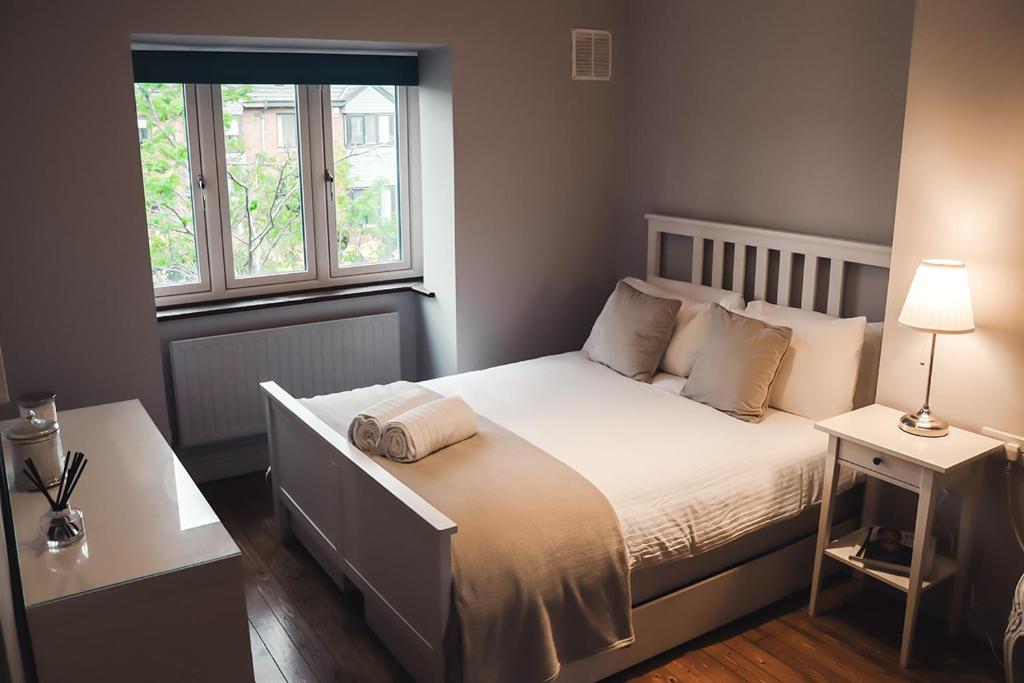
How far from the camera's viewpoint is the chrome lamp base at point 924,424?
112 inches

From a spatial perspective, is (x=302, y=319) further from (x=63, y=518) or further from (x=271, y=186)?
(x=63, y=518)

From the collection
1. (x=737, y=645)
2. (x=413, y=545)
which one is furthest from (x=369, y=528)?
(x=737, y=645)

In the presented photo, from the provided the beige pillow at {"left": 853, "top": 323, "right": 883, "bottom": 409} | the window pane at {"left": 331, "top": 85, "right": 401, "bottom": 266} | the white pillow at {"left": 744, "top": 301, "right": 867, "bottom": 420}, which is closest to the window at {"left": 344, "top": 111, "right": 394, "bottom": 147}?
the window pane at {"left": 331, "top": 85, "right": 401, "bottom": 266}

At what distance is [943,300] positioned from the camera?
269 centimetres

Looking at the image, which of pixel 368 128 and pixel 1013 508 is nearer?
pixel 1013 508

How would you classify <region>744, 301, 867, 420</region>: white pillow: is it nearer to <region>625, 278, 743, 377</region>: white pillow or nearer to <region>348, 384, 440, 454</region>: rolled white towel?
<region>625, 278, 743, 377</region>: white pillow

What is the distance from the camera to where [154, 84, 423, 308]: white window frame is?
404 cm

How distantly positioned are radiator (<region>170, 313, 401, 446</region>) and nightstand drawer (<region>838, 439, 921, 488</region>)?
238 centimetres

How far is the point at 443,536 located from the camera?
90.4 inches

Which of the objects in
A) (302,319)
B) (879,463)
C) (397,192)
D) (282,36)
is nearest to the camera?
(879,463)

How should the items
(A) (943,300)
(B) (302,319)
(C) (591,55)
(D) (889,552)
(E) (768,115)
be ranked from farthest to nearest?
(C) (591,55)
(B) (302,319)
(E) (768,115)
(D) (889,552)
(A) (943,300)

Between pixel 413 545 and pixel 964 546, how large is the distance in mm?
1802

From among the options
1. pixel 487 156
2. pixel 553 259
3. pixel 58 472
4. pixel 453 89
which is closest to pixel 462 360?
pixel 553 259

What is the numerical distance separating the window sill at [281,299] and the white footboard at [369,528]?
78cm
